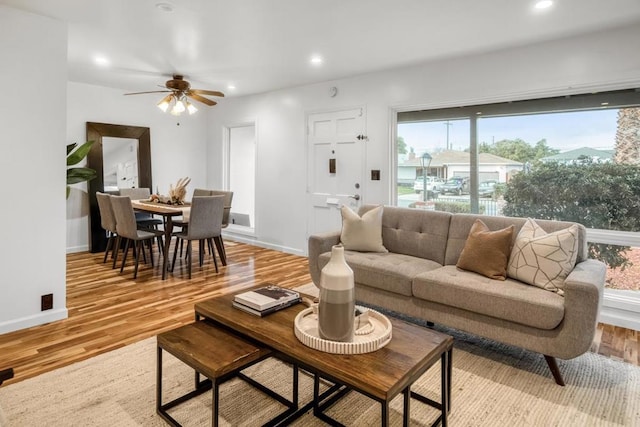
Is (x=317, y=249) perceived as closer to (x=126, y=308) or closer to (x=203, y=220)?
(x=203, y=220)

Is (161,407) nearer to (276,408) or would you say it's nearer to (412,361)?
(276,408)

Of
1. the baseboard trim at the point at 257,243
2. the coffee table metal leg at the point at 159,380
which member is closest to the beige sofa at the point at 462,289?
the coffee table metal leg at the point at 159,380

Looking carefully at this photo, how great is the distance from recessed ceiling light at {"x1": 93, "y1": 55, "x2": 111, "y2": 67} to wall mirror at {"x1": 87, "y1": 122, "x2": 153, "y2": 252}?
4.73 ft

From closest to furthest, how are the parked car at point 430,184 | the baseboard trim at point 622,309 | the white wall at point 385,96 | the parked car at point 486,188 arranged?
the baseboard trim at point 622,309 → the white wall at point 385,96 → the parked car at point 486,188 → the parked car at point 430,184

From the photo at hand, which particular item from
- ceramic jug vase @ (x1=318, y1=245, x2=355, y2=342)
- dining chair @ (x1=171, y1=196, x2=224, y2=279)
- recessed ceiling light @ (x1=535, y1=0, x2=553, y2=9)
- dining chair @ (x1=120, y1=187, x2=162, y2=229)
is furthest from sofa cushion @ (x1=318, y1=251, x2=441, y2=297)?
dining chair @ (x1=120, y1=187, x2=162, y2=229)

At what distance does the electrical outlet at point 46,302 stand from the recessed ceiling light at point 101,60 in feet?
8.64

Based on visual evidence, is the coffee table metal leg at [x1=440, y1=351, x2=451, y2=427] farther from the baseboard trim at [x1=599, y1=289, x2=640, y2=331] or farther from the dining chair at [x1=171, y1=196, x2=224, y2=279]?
the dining chair at [x1=171, y1=196, x2=224, y2=279]

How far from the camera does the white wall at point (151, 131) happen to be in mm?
5488

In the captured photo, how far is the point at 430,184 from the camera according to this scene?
448cm

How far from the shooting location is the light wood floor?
101 inches

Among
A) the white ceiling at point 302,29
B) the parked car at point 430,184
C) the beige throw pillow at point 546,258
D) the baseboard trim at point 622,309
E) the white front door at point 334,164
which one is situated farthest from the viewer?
the white front door at point 334,164

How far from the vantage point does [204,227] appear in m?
4.36

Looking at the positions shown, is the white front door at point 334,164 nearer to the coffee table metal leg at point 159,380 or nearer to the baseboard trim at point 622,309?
the baseboard trim at point 622,309

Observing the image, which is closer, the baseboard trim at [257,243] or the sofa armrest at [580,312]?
the sofa armrest at [580,312]
